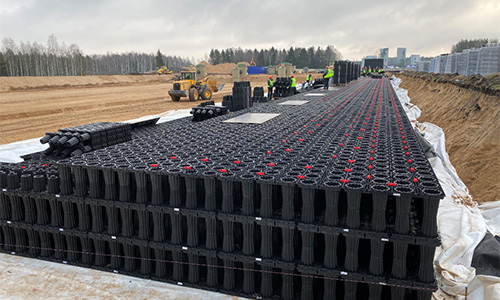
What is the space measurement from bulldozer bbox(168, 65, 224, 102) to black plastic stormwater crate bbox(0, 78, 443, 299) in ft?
82.2

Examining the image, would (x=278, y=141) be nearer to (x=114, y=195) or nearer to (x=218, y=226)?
(x=218, y=226)

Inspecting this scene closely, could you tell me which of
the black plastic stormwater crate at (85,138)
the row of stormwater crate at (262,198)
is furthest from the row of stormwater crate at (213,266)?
the black plastic stormwater crate at (85,138)

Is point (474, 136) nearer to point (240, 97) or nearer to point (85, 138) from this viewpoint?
point (240, 97)

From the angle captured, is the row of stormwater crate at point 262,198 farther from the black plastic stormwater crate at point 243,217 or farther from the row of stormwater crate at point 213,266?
the row of stormwater crate at point 213,266

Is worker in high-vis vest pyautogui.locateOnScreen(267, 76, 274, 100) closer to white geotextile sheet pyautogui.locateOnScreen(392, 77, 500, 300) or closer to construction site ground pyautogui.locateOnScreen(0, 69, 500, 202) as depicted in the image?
construction site ground pyautogui.locateOnScreen(0, 69, 500, 202)

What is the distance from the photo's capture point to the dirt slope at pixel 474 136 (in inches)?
388

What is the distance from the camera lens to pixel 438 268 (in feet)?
18.2

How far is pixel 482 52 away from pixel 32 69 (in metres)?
88.1

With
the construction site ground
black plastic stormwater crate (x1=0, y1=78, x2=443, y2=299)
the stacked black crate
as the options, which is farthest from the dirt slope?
the stacked black crate

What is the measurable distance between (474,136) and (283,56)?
150911 mm

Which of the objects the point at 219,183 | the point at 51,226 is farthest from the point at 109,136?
the point at 219,183

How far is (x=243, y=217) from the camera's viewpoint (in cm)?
484

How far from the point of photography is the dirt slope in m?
9.86

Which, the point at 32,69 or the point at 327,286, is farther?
the point at 32,69
